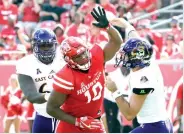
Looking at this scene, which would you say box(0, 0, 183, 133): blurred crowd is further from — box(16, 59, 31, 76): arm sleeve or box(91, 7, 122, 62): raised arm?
box(91, 7, 122, 62): raised arm

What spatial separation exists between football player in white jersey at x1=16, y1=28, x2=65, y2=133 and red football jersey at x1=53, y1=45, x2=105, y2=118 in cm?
78

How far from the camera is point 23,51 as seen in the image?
508 inches

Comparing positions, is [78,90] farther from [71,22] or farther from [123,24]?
[71,22]

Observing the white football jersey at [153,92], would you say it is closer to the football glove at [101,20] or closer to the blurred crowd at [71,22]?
the football glove at [101,20]

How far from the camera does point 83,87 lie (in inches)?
280

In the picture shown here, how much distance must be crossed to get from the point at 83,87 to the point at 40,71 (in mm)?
1211

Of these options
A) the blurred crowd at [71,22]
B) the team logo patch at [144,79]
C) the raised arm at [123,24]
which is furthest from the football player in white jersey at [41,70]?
the blurred crowd at [71,22]

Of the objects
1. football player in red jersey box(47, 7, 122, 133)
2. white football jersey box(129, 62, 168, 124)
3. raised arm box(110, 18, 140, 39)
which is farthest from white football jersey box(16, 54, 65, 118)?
white football jersey box(129, 62, 168, 124)

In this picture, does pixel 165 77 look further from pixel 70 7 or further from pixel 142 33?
pixel 70 7

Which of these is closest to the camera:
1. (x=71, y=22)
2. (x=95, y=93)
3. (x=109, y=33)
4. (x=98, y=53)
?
(x=95, y=93)

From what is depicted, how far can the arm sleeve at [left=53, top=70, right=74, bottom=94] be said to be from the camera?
22.9ft

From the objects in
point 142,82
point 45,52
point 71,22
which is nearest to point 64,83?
point 142,82

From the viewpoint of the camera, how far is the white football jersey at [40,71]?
322 inches

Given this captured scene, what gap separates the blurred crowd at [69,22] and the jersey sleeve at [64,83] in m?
5.84
